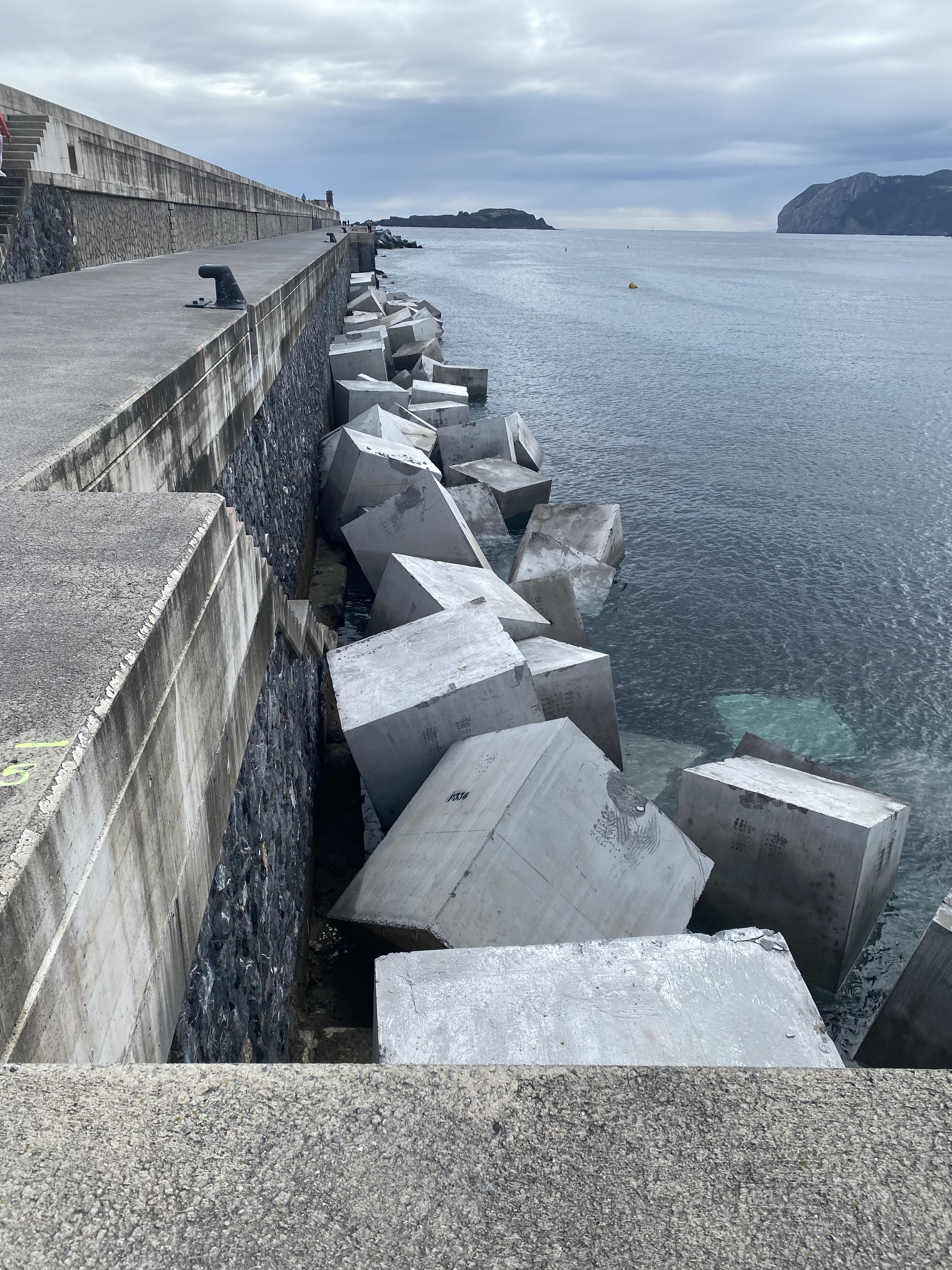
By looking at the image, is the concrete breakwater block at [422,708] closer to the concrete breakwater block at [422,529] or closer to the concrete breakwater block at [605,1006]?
the concrete breakwater block at [605,1006]

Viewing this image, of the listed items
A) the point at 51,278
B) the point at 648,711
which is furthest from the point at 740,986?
the point at 51,278

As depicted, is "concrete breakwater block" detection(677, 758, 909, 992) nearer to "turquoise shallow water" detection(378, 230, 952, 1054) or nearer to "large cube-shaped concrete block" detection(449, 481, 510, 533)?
"turquoise shallow water" detection(378, 230, 952, 1054)

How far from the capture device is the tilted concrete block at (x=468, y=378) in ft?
74.0

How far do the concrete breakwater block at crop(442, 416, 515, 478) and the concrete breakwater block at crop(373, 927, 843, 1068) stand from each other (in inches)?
500

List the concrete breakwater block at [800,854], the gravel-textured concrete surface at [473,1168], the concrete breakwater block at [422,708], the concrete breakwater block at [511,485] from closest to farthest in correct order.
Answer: the gravel-textured concrete surface at [473,1168] < the concrete breakwater block at [800,854] < the concrete breakwater block at [422,708] < the concrete breakwater block at [511,485]

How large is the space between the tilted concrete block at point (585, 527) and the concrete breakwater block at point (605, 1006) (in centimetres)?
873

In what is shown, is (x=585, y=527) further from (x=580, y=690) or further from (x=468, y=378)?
(x=468, y=378)

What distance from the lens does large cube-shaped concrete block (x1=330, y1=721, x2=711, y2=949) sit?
13.6 feet

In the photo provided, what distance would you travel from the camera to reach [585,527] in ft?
40.5

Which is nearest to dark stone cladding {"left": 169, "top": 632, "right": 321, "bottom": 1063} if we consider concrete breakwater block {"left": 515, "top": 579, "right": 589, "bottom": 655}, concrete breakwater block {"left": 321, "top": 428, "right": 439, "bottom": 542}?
concrete breakwater block {"left": 515, "top": 579, "right": 589, "bottom": 655}

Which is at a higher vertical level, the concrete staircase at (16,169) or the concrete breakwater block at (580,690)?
the concrete staircase at (16,169)

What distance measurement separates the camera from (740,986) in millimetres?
3395

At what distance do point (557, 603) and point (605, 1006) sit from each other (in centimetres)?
634

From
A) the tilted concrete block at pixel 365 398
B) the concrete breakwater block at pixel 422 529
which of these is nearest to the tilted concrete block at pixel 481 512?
the tilted concrete block at pixel 365 398
